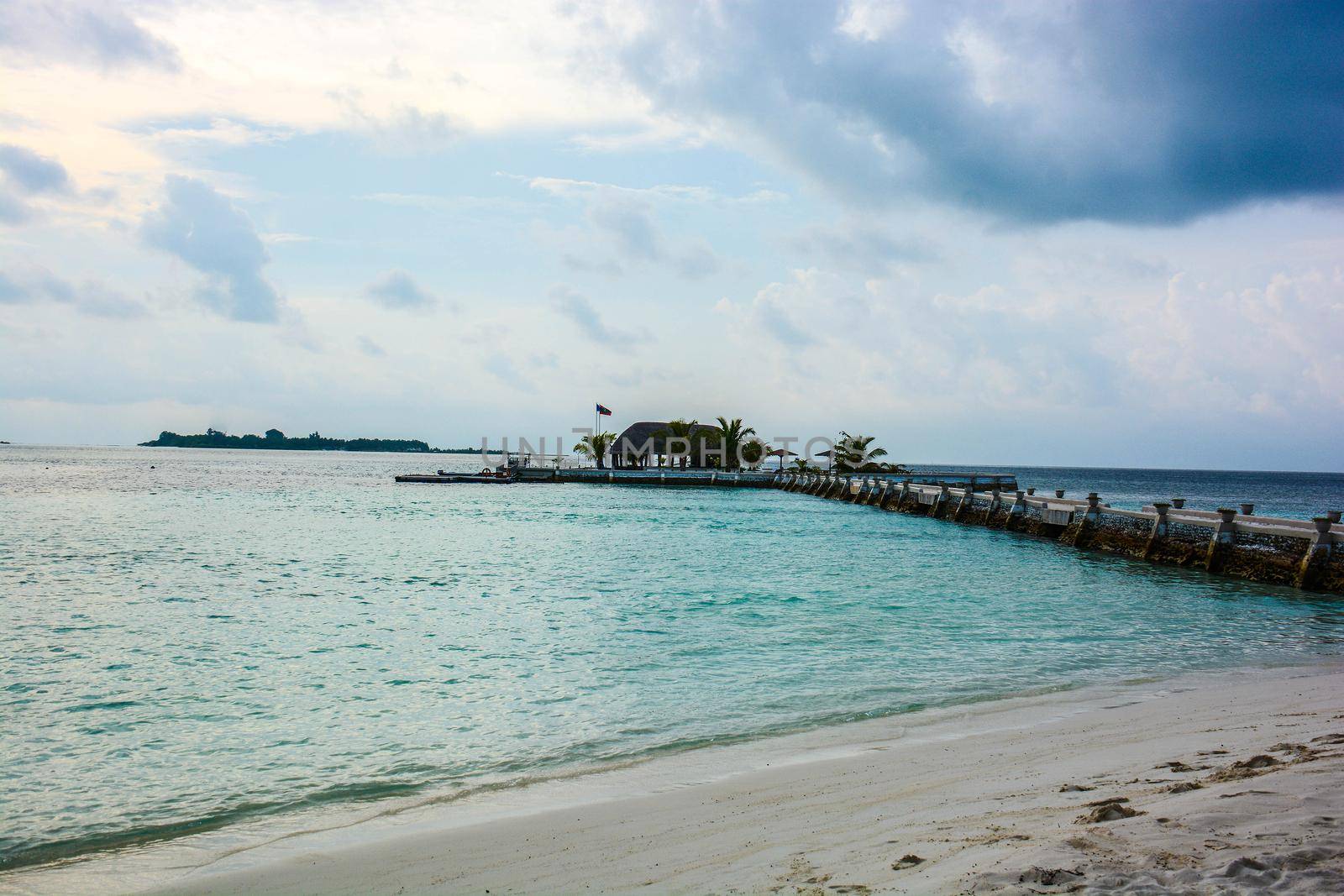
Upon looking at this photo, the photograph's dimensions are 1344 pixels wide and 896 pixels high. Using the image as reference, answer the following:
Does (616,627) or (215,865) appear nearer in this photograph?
(215,865)

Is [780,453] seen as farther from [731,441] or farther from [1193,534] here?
[1193,534]

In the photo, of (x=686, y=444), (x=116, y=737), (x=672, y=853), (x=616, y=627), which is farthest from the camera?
(x=686, y=444)

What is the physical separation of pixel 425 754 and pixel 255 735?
185 centimetres

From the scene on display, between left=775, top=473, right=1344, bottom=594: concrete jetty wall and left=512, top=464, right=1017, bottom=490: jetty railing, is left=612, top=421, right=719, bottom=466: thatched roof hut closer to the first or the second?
left=512, top=464, right=1017, bottom=490: jetty railing

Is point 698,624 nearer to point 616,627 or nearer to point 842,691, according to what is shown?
point 616,627

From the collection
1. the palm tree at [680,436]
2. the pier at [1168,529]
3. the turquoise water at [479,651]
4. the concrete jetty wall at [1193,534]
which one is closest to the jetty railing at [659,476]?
the palm tree at [680,436]

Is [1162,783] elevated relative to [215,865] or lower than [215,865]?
elevated

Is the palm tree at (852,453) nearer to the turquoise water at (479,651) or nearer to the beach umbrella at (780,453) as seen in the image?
the beach umbrella at (780,453)

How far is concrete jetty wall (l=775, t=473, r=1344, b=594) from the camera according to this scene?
17.5 m

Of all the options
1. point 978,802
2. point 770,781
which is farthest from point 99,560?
point 978,802

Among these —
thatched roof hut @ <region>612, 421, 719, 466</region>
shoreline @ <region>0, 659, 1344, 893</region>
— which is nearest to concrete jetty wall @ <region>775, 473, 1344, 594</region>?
shoreline @ <region>0, 659, 1344, 893</region>

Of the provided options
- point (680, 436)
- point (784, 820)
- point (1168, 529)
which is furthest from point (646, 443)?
point (784, 820)

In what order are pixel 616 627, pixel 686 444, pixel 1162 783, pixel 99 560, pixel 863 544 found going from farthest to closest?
pixel 686 444, pixel 863 544, pixel 99 560, pixel 616 627, pixel 1162 783

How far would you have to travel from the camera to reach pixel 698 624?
1398cm
